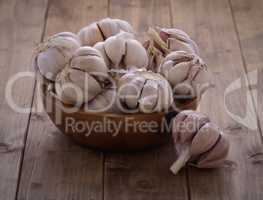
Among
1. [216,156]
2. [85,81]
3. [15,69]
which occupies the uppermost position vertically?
[85,81]

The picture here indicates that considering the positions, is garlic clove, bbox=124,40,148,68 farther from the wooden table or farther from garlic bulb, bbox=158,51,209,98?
the wooden table

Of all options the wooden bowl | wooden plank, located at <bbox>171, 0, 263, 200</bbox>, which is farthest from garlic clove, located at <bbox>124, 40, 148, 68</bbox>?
wooden plank, located at <bbox>171, 0, 263, 200</bbox>

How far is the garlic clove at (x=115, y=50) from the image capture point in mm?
1045

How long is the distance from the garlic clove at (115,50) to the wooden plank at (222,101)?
25 centimetres

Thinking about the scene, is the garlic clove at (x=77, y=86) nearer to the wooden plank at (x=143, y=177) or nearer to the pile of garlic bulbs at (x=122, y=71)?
the pile of garlic bulbs at (x=122, y=71)

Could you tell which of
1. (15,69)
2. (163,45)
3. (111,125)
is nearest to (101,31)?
(163,45)

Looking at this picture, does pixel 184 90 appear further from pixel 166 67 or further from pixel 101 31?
pixel 101 31

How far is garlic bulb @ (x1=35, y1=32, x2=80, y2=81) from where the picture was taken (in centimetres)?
104

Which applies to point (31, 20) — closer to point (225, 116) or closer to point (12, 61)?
point (12, 61)

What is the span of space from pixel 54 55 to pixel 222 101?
0.42 m

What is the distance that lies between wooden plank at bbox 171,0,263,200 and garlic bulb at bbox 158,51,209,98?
0.15 m

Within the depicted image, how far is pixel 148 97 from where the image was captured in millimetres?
975

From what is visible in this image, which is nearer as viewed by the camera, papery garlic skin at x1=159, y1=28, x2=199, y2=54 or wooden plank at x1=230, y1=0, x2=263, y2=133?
papery garlic skin at x1=159, y1=28, x2=199, y2=54

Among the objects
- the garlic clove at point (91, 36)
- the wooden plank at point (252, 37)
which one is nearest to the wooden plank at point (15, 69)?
the garlic clove at point (91, 36)
